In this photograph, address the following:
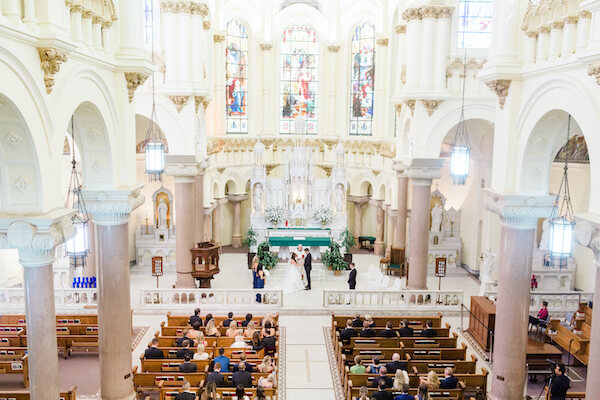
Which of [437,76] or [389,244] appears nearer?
[437,76]

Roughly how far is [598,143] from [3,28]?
8.81 metres

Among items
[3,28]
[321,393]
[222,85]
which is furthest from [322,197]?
[3,28]

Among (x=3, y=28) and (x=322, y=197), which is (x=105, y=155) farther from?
(x=322, y=197)

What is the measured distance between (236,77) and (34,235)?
74.7ft

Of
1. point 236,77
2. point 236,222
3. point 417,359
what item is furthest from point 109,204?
point 236,77

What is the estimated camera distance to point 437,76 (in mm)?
19641

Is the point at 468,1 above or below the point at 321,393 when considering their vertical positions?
above

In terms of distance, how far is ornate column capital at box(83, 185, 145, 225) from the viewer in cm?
1105

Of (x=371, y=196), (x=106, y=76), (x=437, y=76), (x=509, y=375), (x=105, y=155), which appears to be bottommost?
(x=509, y=375)

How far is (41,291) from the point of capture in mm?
8484

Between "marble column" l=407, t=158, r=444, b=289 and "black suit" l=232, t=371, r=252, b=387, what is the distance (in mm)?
10522

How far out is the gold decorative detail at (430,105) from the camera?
19.5m

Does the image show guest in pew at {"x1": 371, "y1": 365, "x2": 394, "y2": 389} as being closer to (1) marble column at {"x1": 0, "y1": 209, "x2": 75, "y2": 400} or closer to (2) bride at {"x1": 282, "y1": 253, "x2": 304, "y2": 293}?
(1) marble column at {"x1": 0, "y1": 209, "x2": 75, "y2": 400}

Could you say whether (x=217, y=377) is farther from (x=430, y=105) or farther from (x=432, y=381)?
(x=430, y=105)
